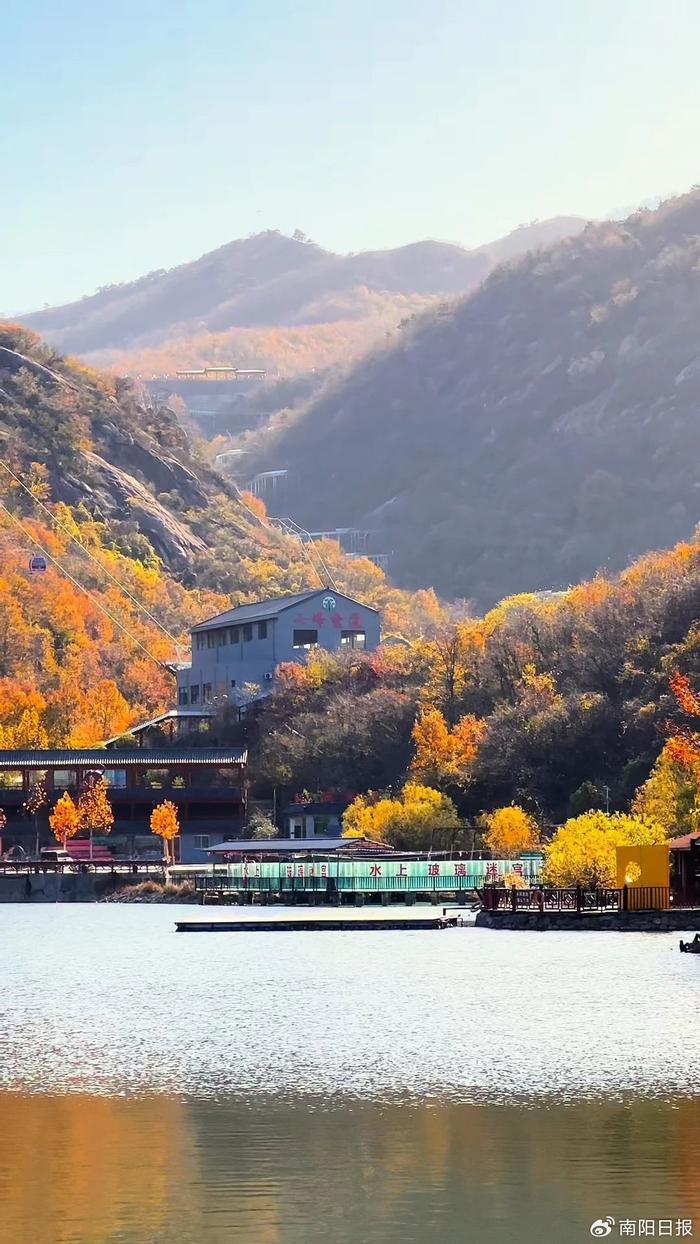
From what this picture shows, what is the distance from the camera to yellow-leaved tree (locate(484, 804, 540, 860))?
314 feet

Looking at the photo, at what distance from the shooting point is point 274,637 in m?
138

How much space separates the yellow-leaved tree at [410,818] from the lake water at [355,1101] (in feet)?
145

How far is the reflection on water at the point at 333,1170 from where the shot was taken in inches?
930

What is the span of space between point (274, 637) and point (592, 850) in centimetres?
6661

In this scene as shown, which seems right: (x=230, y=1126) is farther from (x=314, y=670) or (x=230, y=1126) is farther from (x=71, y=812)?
(x=314, y=670)

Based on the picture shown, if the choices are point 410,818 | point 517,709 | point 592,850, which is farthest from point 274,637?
point 592,850

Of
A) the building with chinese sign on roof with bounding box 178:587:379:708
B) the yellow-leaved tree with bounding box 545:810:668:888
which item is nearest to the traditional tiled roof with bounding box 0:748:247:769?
the building with chinese sign on roof with bounding box 178:587:379:708

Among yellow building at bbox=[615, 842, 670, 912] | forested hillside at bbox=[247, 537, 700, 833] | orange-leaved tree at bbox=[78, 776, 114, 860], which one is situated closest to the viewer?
yellow building at bbox=[615, 842, 670, 912]

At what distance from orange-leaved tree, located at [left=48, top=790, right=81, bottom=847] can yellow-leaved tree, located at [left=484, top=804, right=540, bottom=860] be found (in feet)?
87.1

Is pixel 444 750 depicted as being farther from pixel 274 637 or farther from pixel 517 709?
pixel 274 637

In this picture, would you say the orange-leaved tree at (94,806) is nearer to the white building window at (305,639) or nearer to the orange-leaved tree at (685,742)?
the white building window at (305,639)

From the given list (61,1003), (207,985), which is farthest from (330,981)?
(61,1003)

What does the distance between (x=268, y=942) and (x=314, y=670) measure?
203ft

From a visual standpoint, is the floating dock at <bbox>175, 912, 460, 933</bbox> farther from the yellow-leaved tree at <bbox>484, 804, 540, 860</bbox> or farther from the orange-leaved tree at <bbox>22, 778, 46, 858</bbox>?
the orange-leaved tree at <bbox>22, 778, 46, 858</bbox>
